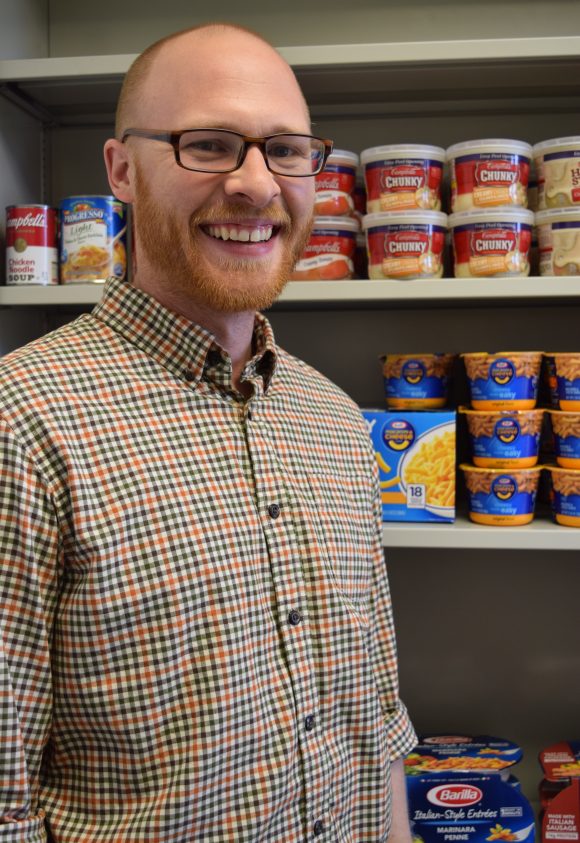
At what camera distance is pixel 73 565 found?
87cm

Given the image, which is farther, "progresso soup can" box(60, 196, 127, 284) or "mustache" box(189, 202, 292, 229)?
"progresso soup can" box(60, 196, 127, 284)

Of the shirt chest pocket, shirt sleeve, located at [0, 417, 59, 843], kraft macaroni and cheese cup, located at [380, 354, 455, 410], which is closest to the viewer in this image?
shirt sleeve, located at [0, 417, 59, 843]

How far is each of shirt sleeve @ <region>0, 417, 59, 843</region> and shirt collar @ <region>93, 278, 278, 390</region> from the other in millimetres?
222

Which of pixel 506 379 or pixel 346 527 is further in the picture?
pixel 506 379

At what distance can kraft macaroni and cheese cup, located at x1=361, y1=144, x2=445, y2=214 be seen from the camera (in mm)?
1441

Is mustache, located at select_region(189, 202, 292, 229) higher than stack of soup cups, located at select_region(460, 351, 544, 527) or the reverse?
higher

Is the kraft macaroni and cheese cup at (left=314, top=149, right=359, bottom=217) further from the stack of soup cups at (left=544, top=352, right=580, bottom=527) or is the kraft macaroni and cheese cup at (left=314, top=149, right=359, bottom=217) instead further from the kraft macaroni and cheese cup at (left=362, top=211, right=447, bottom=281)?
the stack of soup cups at (left=544, top=352, right=580, bottom=527)

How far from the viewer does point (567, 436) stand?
1485 millimetres

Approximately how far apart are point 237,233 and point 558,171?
0.74 m

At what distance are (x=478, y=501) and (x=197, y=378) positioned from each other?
71 centimetres

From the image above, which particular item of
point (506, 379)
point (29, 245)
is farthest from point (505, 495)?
point (29, 245)

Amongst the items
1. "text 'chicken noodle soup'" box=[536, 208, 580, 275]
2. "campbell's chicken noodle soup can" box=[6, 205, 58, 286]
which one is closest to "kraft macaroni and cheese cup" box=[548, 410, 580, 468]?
"text 'chicken noodle soup'" box=[536, 208, 580, 275]

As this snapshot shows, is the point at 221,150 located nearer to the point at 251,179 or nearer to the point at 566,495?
the point at 251,179

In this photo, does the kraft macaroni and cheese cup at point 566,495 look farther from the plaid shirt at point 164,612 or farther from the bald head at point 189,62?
the bald head at point 189,62
